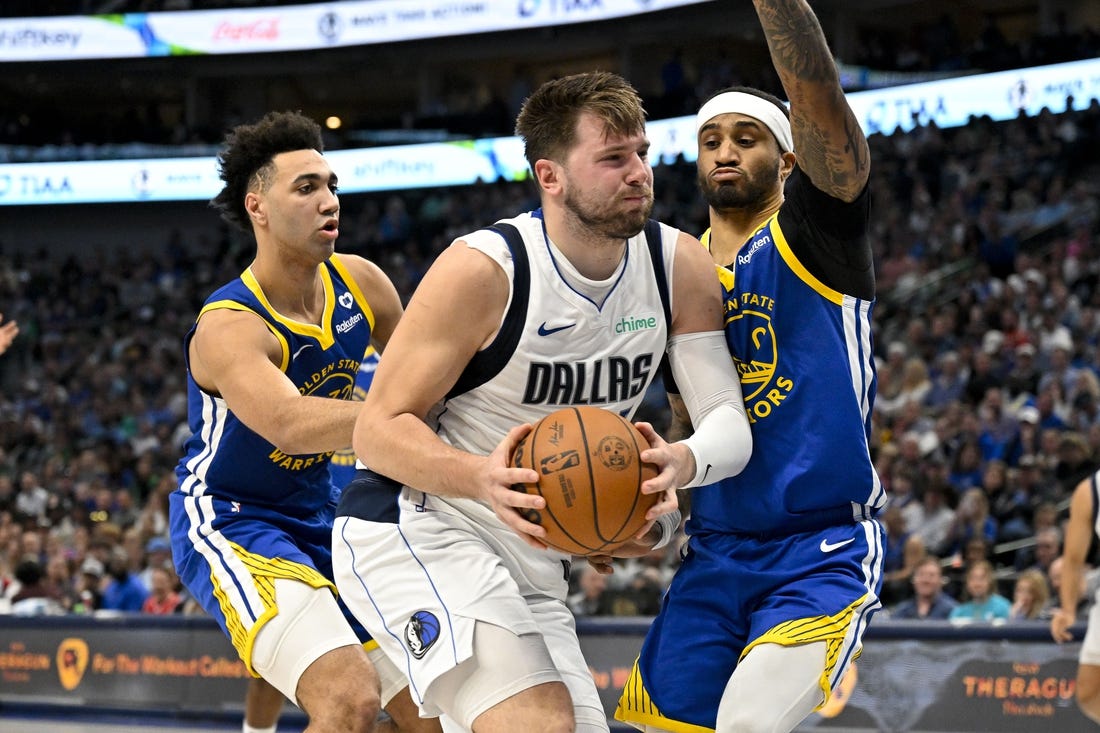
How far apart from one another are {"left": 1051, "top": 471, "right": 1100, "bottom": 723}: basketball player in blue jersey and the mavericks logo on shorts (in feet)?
13.5

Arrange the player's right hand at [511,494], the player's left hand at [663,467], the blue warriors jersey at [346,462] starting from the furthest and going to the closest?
the blue warriors jersey at [346,462], the player's left hand at [663,467], the player's right hand at [511,494]

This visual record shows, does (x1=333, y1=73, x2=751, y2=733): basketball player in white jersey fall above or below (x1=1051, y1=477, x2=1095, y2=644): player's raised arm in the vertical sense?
above

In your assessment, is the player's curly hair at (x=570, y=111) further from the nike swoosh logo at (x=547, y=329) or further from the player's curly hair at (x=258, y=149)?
the player's curly hair at (x=258, y=149)

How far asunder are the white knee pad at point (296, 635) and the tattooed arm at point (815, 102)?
6.53 feet

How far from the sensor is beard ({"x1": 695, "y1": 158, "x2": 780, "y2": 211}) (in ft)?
13.0

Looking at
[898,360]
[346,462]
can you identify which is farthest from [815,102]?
[898,360]

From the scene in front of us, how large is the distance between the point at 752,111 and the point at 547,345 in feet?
3.62

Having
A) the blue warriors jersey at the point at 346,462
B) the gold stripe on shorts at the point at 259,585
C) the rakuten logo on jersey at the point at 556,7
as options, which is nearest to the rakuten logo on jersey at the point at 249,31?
the rakuten logo on jersey at the point at 556,7

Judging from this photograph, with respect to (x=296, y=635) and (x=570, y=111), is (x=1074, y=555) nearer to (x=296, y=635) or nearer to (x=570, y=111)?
(x=296, y=635)

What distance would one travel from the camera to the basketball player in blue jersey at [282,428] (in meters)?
4.15

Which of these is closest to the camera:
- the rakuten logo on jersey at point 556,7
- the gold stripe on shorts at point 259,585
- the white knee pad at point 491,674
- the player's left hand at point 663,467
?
the player's left hand at point 663,467

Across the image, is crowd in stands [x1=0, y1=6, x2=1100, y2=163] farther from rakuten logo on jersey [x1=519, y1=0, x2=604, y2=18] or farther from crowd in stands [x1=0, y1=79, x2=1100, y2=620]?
rakuten logo on jersey [x1=519, y1=0, x2=604, y2=18]

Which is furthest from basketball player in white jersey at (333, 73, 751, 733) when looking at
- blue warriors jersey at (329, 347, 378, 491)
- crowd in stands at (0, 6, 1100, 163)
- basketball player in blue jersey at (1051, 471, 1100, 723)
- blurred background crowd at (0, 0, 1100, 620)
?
crowd in stands at (0, 6, 1100, 163)

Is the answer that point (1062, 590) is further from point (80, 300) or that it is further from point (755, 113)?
point (80, 300)
